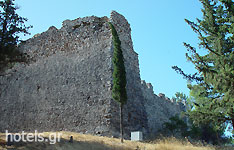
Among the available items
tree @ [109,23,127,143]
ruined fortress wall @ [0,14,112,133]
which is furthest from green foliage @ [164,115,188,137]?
tree @ [109,23,127,143]

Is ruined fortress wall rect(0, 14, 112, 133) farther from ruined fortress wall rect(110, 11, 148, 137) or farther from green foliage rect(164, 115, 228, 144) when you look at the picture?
green foliage rect(164, 115, 228, 144)

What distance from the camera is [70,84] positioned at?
13.6m

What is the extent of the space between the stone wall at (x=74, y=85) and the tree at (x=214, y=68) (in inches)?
131

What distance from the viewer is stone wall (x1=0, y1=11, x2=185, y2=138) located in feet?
39.2

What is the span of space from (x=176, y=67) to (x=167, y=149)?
146 inches

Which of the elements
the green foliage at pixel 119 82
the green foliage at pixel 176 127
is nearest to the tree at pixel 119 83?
the green foliage at pixel 119 82

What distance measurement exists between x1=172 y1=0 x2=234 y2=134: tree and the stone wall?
131 inches

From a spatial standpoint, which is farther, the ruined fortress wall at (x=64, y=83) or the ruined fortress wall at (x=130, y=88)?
the ruined fortress wall at (x=64, y=83)

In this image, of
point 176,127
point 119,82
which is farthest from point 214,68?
point 176,127

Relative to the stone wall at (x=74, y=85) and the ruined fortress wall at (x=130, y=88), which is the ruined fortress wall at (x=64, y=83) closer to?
the stone wall at (x=74, y=85)

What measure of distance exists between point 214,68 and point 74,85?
6.98 m

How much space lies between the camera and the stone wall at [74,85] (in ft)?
39.2

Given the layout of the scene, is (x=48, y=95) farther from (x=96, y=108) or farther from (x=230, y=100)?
(x=230, y=100)

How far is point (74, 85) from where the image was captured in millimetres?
13305
